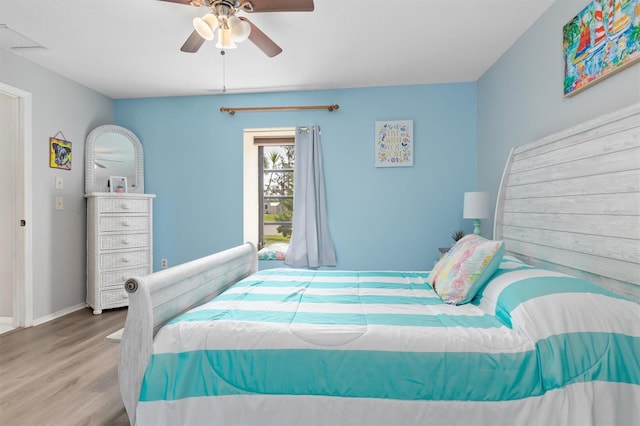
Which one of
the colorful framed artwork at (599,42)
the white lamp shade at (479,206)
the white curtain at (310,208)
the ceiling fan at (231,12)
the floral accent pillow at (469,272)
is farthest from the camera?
the white curtain at (310,208)

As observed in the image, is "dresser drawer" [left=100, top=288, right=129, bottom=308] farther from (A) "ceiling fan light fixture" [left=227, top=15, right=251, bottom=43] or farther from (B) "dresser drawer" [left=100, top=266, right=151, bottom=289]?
(A) "ceiling fan light fixture" [left=227, top=15, right=251, bottom=43]

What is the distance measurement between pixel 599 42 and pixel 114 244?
419 cm

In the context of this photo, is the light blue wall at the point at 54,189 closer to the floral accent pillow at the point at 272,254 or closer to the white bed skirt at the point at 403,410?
the floral accent pillow at the point at 272,254

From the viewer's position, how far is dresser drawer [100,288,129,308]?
3342 mm

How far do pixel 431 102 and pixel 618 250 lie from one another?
2.50 m

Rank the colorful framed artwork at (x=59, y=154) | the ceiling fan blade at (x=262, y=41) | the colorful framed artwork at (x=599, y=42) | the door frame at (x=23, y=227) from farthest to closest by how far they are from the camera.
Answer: the colorful framed artwork at (x=59, y=154) → the door frame at (x=23, y=227) → the ceiling fan blade at (x=262, y=41) → the colorful framed artwork at (x=599, y=42)

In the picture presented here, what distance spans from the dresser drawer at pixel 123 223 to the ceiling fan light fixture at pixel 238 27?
8.09 ft

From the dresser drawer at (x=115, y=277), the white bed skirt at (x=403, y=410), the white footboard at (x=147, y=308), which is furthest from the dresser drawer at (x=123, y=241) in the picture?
the white bed skirt at (x=403, y=410)

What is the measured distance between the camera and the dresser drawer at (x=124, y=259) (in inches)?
132

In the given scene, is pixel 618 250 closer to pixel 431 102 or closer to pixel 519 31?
pixel 519 31

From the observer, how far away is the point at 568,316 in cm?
122

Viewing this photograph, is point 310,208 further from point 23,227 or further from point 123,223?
point 23,227

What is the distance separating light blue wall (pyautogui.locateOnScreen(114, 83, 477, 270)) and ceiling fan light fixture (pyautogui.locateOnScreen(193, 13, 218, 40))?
189cm

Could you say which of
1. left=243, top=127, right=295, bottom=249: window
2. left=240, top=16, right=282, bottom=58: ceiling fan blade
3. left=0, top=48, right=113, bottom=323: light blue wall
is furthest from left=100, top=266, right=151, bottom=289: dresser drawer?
left=240, top=16, right=282, bottom=58: ceiling fan blade
